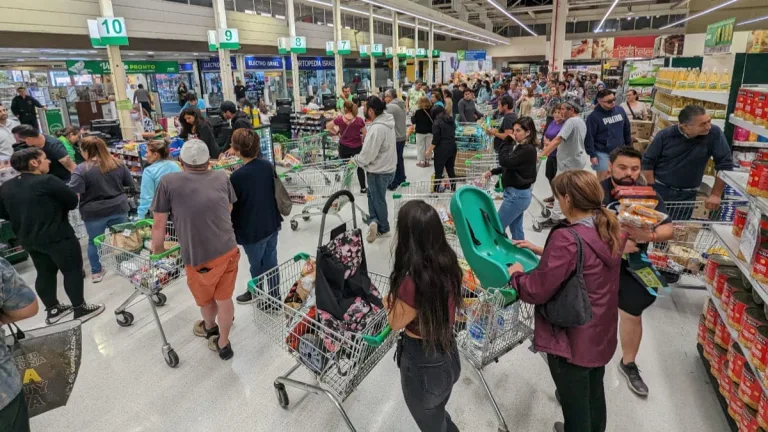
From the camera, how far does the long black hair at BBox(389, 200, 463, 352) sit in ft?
6.24

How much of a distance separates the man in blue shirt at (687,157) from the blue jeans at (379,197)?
9.36ft

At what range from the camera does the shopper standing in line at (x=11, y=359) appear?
6.23 feet

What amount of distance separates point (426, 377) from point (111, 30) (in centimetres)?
906

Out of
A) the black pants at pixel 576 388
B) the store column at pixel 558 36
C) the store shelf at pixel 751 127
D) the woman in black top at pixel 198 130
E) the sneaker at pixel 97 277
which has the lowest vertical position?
the sneaker at pixel 97 277

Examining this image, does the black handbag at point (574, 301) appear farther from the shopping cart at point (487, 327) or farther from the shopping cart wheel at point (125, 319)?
the shopping cart wheel at point (125, 319)

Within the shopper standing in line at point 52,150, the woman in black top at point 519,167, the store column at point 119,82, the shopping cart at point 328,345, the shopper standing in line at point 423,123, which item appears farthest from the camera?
the store column at point 119,82

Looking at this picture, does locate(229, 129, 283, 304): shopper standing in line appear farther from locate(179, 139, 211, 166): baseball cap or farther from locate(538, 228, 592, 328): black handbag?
locate(538, 228, 592, 328): black handbag

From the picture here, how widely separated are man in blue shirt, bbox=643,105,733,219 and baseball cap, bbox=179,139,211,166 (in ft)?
13.3

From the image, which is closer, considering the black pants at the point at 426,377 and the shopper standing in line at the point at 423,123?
the black pants at the point at 426,377

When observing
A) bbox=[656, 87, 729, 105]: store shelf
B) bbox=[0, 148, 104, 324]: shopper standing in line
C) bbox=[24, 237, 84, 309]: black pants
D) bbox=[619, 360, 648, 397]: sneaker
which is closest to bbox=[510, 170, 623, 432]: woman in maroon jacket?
bbox=[619, 360, 648, 397]: sneaker

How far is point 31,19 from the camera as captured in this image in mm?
9867

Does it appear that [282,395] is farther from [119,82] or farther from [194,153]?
[119,82]

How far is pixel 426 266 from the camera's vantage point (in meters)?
1.92

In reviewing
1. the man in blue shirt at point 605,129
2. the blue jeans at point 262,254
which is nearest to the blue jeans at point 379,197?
the blue jeans at point 262,254
